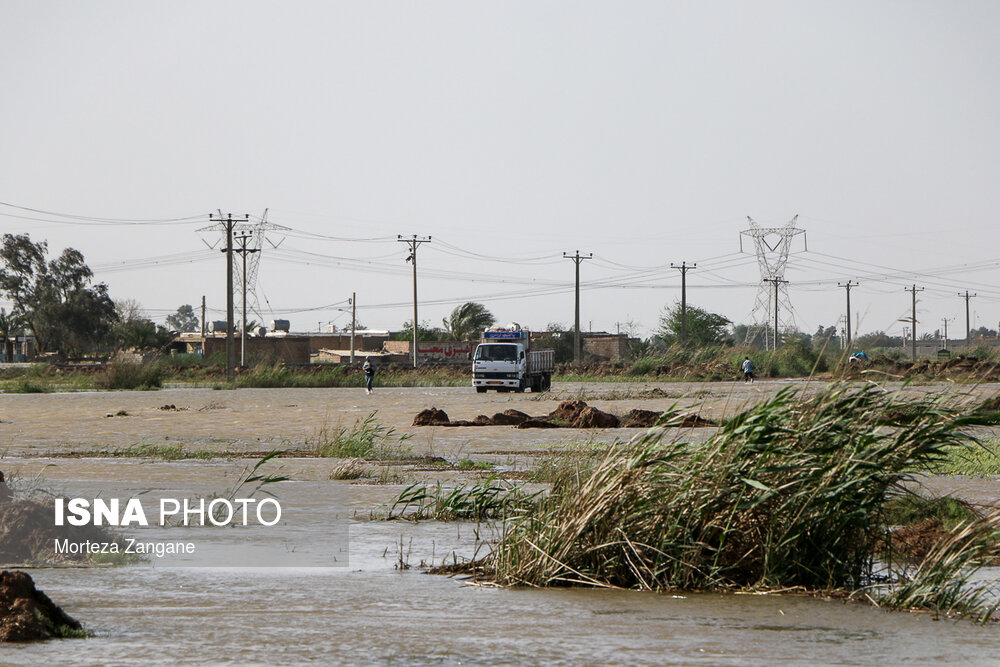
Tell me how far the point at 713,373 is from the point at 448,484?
188 ft

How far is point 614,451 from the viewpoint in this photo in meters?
9.72

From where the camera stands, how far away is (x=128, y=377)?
57.7 metres

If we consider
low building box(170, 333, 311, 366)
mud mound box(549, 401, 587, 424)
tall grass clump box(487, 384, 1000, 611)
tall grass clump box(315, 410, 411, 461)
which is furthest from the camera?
low building box(170, 333, 311, 366)

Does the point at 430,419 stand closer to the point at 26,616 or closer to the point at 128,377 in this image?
the point at 26,616

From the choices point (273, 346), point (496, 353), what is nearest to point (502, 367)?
point (496, 353)

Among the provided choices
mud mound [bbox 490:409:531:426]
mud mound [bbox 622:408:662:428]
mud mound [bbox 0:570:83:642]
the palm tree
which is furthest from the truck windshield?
the palm tree

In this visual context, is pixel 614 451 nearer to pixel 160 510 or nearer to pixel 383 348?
pixel 160 510

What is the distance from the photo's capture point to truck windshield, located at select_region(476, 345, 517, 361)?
170 feet

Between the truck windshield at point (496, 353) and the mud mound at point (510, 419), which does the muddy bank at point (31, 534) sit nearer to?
the mud mound at point (510, 419)

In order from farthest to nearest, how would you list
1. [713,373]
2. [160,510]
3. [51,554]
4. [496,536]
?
[713,373] < [160,510] < [496,536] < [51,554]

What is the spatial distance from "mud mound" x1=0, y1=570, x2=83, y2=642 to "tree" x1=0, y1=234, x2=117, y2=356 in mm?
97552

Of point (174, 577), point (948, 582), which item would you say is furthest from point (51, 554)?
point (948, 582)

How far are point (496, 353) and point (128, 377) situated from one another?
743 inches

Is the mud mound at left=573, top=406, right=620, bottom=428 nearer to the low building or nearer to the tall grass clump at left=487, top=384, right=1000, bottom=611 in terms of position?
the tall grass clump at left=487, top=384, right=1000, bottom=611
